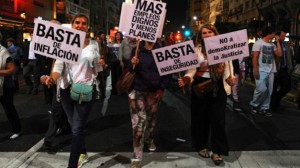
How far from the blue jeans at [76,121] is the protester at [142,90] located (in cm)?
61

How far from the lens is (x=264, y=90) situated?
791 cm

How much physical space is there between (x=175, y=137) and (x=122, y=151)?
1.21 meters

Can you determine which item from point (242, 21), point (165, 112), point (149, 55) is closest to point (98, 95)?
point (149, 55)

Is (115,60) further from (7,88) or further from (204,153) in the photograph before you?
(204,153)

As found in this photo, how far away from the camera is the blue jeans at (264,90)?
787 cm

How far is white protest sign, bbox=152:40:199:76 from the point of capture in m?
4.60

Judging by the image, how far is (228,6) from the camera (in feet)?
211

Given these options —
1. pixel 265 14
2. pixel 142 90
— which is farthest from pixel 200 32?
pixel 265 14

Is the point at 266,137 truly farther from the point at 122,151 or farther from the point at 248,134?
the point at 122,151

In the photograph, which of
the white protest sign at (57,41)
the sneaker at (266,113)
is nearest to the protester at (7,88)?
the white protest sign at (57,41)

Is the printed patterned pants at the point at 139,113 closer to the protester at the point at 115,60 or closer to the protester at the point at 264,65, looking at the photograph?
the protester at the point at 264,65

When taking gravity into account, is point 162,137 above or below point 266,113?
below

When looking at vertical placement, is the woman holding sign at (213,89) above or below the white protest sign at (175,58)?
below

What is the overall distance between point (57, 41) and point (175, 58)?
4.85 feet
